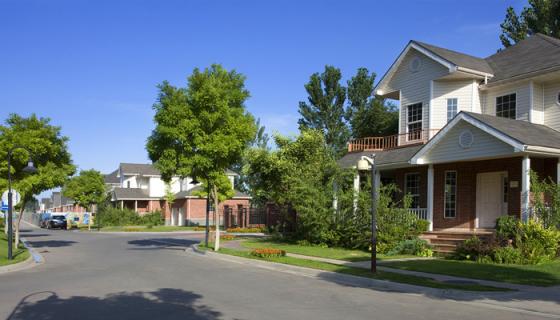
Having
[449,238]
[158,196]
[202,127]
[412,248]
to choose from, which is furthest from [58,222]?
[449,238]

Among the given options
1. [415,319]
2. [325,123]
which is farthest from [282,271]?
[325,123]

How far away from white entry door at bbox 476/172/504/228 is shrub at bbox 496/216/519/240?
294 cm

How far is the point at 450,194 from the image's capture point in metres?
22.5

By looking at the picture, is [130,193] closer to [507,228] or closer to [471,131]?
[471,131]

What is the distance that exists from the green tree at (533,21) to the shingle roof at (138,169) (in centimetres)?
4052

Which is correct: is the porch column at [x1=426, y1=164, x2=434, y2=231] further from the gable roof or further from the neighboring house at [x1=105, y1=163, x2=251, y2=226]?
the neighboring house at [x1=105, y1=163, x2=251, y2=226]

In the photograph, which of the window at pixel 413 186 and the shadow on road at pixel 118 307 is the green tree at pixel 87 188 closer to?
the window at pixel 413 186

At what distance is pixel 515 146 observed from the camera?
17.3 m

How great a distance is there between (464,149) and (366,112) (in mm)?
25544

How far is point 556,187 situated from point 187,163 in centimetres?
1315

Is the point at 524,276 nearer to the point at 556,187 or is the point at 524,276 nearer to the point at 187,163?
Result: the point at 556,187

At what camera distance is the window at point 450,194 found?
22359 millimetres

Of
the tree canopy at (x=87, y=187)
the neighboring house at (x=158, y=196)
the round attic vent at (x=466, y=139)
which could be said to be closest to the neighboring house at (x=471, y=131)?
the round attic vent at (x=466, y=139)

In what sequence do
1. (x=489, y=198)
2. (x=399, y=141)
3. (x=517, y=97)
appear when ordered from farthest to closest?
(x=399, y=141), (x=517, y=97), (x=489, y=198)
